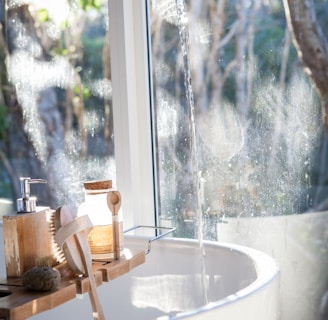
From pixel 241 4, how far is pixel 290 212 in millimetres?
603

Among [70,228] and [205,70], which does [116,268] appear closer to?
[70,228]

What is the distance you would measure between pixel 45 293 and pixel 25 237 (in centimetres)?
16

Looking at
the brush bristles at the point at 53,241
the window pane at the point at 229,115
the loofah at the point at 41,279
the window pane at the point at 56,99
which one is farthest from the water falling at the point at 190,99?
the loofah at the point at 41,279

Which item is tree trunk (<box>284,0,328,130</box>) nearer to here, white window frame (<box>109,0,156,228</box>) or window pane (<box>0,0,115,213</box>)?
white window frame (<box>109,0,156,228</box>)

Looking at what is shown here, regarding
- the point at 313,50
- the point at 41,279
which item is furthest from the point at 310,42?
the point at 41,279

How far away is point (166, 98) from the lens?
7.05ft

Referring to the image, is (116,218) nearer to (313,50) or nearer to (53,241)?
(53,241)

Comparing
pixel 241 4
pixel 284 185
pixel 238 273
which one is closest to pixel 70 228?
pixel 238 273

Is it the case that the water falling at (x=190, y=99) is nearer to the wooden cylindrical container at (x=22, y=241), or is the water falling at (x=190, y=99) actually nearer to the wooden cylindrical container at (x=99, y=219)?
the wooden cylindrical container at (x=99, y=219)

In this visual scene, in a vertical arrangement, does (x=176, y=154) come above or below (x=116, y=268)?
above

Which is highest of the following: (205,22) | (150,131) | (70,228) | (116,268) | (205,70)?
(205,22)

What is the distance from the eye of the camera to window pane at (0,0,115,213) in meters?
2.27

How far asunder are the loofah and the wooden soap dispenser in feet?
0.29

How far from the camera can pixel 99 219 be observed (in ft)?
5.22
